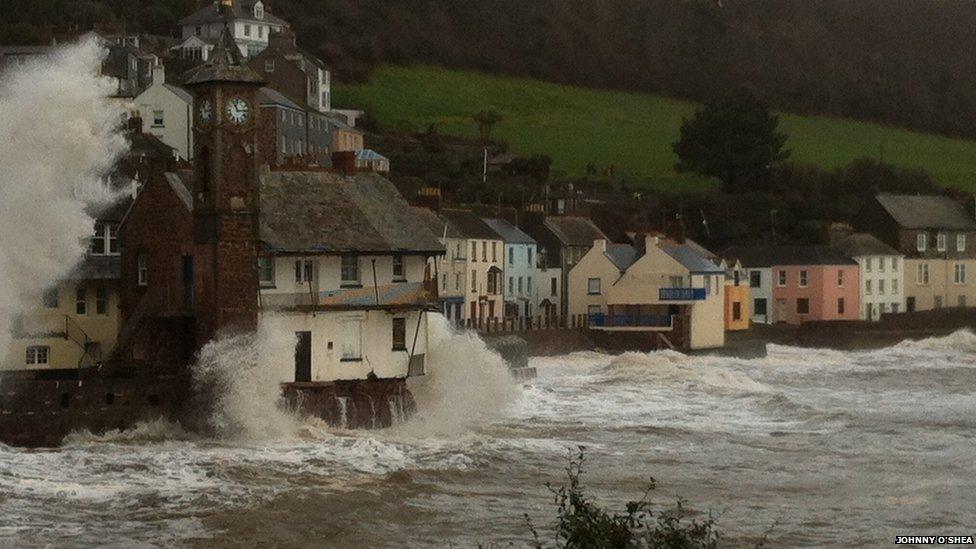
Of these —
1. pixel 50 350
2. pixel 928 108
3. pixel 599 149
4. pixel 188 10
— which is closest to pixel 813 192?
pixel 599 149

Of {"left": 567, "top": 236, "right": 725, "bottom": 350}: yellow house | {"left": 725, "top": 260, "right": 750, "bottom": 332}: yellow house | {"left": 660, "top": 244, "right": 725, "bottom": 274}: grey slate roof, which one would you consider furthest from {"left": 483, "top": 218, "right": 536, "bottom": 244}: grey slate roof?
{"left": 725, "top": 260, "right": 750, "bottom": 332}: yellow house

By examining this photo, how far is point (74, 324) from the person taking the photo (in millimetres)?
55312

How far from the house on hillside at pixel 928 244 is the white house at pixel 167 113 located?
142 ft

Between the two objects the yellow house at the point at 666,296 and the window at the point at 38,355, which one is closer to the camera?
the window at the point at 38,355

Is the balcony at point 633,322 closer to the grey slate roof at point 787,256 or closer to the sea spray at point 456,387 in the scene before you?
the grey slate roof at point 787,256

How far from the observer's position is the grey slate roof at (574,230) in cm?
10250

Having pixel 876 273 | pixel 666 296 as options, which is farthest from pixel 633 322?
pixel 876 273

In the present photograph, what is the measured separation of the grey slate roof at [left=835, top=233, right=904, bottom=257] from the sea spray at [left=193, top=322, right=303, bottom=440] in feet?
231

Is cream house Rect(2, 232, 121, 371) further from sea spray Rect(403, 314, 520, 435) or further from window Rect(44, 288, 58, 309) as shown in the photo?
sea spray Rect(403, 314, 520, 435)

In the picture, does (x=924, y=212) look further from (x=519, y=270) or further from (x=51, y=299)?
(x=51, y=299)

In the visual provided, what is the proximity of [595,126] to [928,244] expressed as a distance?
44451mm

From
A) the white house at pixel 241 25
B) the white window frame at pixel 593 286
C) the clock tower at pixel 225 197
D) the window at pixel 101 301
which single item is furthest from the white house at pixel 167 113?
the clock tower at pixel 225 197

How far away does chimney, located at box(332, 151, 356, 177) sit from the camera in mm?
55688

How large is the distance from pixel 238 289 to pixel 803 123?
421 feet
